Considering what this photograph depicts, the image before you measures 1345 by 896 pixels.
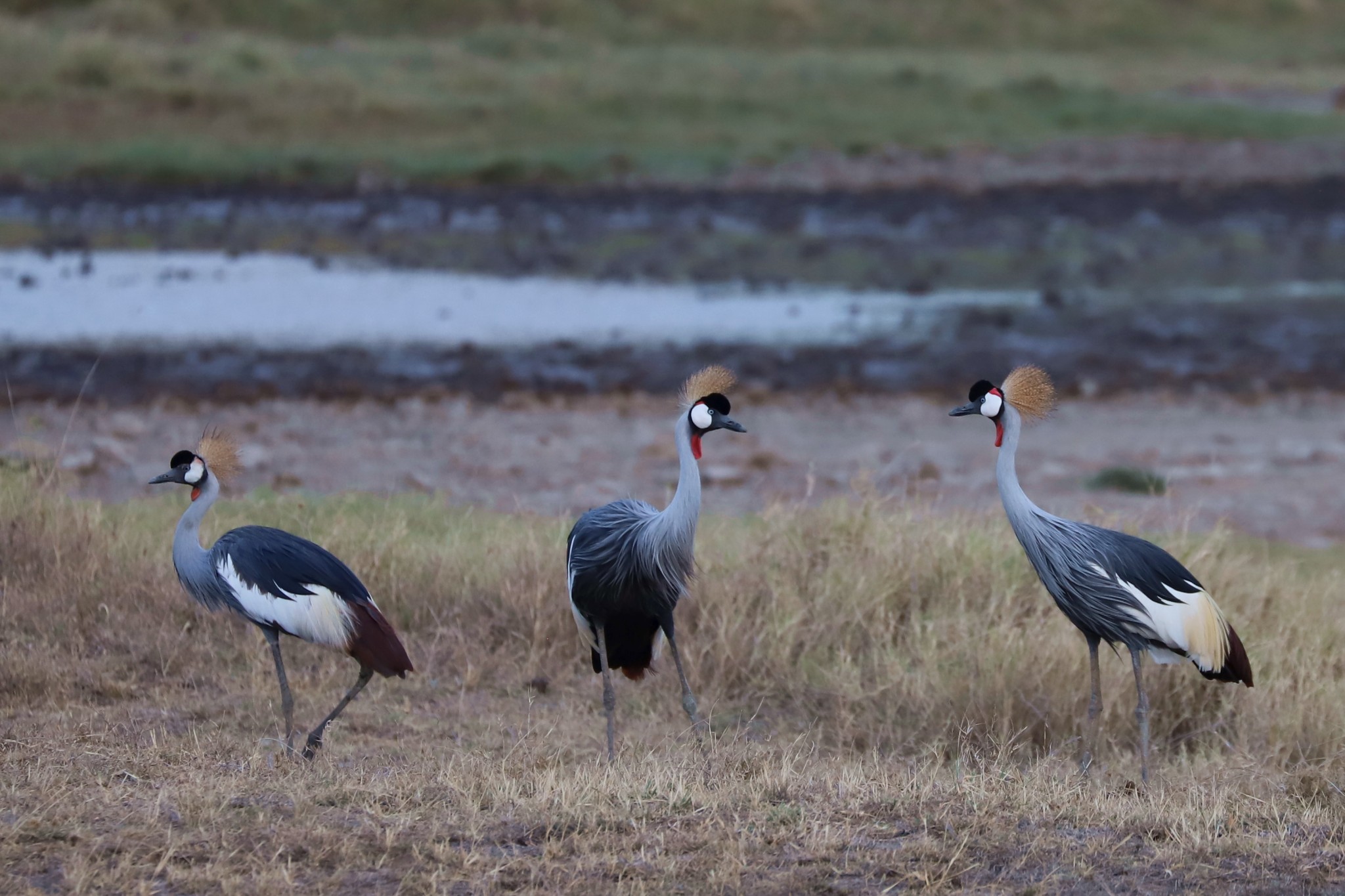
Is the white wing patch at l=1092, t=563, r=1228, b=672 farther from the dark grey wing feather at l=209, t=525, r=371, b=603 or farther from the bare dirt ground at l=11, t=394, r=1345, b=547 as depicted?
the dark grey wing feather at l=209, t=525, r=371, b=603

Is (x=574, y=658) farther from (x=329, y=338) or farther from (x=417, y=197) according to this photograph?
(x=417, y=197)

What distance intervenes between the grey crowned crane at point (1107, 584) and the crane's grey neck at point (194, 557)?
273 centimetres

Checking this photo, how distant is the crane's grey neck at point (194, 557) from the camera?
233 inches

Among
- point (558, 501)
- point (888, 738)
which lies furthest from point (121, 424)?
point (888, 738)

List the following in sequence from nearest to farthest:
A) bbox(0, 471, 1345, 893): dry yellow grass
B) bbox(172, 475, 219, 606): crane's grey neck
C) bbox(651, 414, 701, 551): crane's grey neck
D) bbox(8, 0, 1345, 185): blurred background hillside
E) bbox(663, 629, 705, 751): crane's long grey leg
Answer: bbox(0, 471, 1345, 893): dry yellow grass < bbox(651, 414, 701, 551): crane's grey neck < bbox(172, 475, 219, 606): crane's grey neck < bbox(663, 629, 705, 751): crane's long grey leg < bbox(8, 0, 1345, 185): blurred background hillside

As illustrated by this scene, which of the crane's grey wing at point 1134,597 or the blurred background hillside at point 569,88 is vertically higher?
the blurred background hillside at point 569,88

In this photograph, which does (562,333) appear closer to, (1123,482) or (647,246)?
(647,246)

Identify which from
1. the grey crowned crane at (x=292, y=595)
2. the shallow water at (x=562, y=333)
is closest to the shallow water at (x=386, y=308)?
the shallow water at (x=562, y=333)

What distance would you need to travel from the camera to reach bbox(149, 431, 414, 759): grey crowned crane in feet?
18.8

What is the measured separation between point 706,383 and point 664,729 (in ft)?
5.17

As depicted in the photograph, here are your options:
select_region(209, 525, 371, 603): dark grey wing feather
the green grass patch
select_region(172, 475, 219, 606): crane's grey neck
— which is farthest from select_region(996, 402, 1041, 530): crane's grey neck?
the green grass patch

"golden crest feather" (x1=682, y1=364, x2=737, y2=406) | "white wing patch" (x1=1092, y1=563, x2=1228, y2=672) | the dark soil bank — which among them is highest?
the dark soil bank

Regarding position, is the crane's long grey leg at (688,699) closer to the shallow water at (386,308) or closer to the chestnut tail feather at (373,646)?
the chestnut tail feather at (373,646)

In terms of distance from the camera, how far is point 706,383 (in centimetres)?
583
